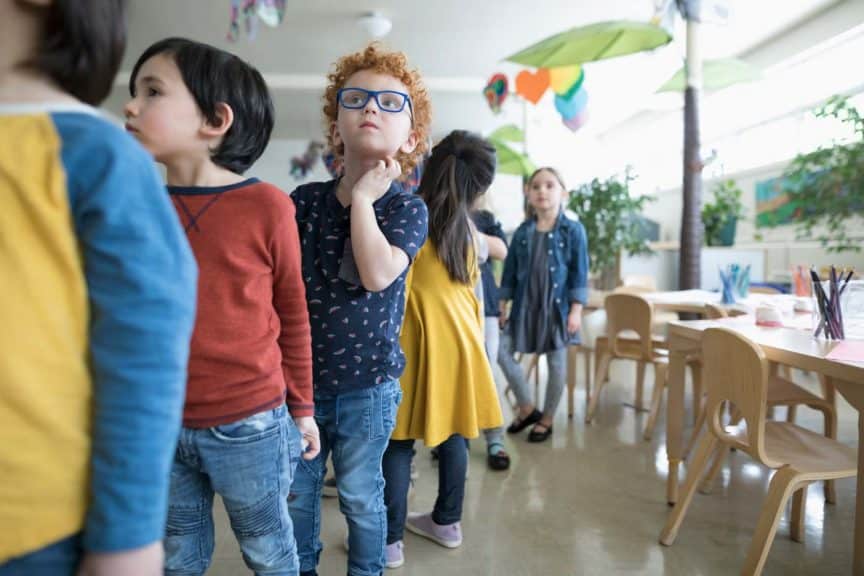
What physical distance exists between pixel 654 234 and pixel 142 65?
6523mm

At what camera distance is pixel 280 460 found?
0.87 meters

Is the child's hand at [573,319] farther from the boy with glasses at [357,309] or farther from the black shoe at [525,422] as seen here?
the boy with glasses at [357,309]

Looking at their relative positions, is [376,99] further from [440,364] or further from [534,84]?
[534,84]

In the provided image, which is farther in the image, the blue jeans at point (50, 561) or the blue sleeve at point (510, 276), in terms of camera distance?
the blue sleeve at point (510, 276)

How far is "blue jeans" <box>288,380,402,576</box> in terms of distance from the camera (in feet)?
3.65

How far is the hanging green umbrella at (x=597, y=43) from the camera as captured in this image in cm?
287

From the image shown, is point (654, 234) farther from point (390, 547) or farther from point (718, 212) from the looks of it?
point (390, 547)

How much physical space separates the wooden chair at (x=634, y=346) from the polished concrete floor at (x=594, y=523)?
1.21 feet

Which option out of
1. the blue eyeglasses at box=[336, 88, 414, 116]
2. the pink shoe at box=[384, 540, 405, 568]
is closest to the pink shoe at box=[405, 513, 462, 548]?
the pink shoe at box=[384, 540, 405, 568]

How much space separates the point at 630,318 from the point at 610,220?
1615mm

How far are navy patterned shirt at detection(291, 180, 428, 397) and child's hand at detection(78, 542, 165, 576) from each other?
2.00ft

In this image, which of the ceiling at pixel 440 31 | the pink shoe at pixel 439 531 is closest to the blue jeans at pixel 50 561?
the pink shoe at pixel 439 531

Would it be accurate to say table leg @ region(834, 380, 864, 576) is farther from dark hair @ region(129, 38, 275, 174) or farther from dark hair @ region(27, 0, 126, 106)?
dark hair @ region(27, 0, 126, 106)

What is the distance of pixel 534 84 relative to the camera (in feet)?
15.3
